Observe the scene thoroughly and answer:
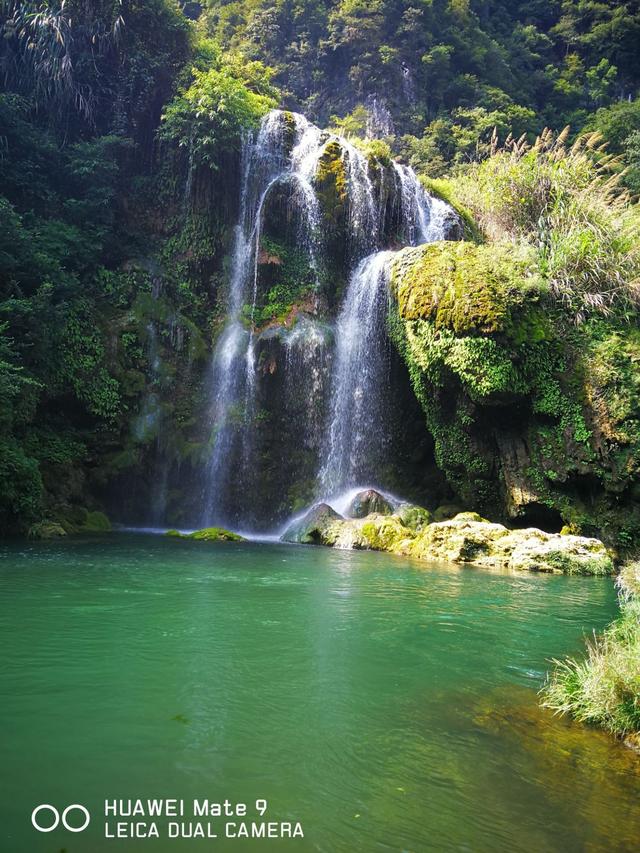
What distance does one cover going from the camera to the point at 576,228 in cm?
1686

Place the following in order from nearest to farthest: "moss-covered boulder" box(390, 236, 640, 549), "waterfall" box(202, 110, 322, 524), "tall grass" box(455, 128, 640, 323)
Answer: "moss-covered boulder" box(390, 236, 640, 549) → "tall grass" box(455, 128, 640, 323) → "waterfall" box(202, 110, 322, 524)

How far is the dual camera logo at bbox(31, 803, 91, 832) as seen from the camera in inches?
95.0

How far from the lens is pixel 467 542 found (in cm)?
1268

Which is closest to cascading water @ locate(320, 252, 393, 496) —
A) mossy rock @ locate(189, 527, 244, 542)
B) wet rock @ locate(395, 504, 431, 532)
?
wet rock @ locate(395, 504, 431, 532)

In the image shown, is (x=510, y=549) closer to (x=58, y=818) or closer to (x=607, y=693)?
(x=607, y=693)

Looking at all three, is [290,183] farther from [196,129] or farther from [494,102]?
[494,102]

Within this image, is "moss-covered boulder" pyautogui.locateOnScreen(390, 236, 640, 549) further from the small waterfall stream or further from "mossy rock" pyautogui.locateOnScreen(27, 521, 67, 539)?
"mossy rock" pyautogui.locateOnScreen(27, 521, 67, 539)

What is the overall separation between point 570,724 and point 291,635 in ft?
8.52

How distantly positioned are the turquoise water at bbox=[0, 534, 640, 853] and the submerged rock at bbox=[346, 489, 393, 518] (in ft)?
28.8

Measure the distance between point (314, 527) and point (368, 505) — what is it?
1903 mm

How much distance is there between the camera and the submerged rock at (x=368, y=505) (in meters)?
16.3

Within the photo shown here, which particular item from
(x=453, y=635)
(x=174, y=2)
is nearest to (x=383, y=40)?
(x=174, y=2)

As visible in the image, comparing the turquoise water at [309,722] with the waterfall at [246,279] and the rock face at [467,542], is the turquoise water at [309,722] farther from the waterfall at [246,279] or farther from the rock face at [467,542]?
the waterfall at [246,279]

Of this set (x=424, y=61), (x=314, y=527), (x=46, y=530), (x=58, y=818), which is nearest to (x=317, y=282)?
(x=314, y=527)
